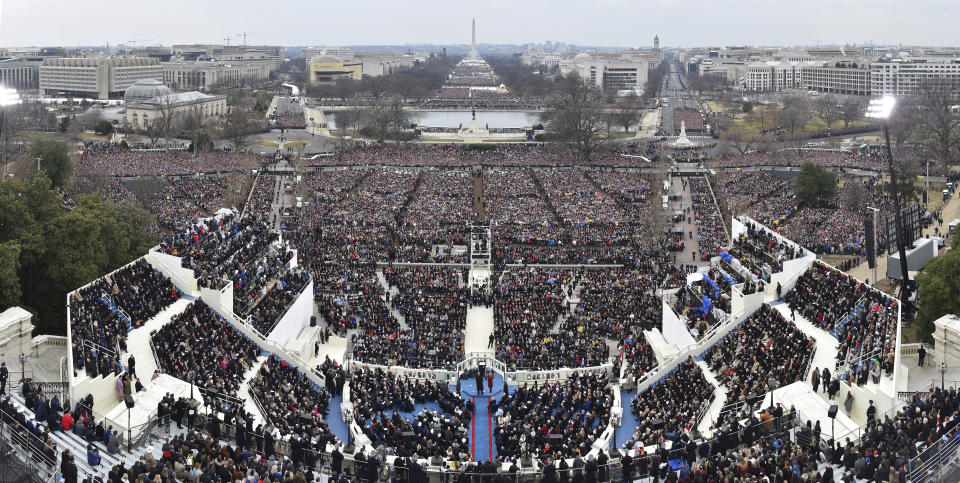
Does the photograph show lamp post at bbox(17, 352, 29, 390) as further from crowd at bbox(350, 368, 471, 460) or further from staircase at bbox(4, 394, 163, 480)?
crowd at bbox(350, 368, 471, 460)

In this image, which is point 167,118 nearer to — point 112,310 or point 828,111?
point 828,111

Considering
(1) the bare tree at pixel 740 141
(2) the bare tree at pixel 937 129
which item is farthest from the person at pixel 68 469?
(1) the bare tree at pixel 740 141

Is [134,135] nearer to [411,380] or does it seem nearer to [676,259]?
[676,259]

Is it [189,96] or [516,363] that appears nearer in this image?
[516,363]

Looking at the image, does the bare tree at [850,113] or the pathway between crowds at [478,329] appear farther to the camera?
the bare tree at [850,113]

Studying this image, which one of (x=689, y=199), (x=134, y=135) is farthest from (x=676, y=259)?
(x=134, y=135)

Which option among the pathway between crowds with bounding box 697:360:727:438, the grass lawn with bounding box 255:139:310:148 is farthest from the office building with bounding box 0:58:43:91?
the pathway between crowds with bounding box 697:360:727:438

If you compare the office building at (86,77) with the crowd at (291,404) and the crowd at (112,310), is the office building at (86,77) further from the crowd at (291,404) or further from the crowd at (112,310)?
the crowd at (291,404)
